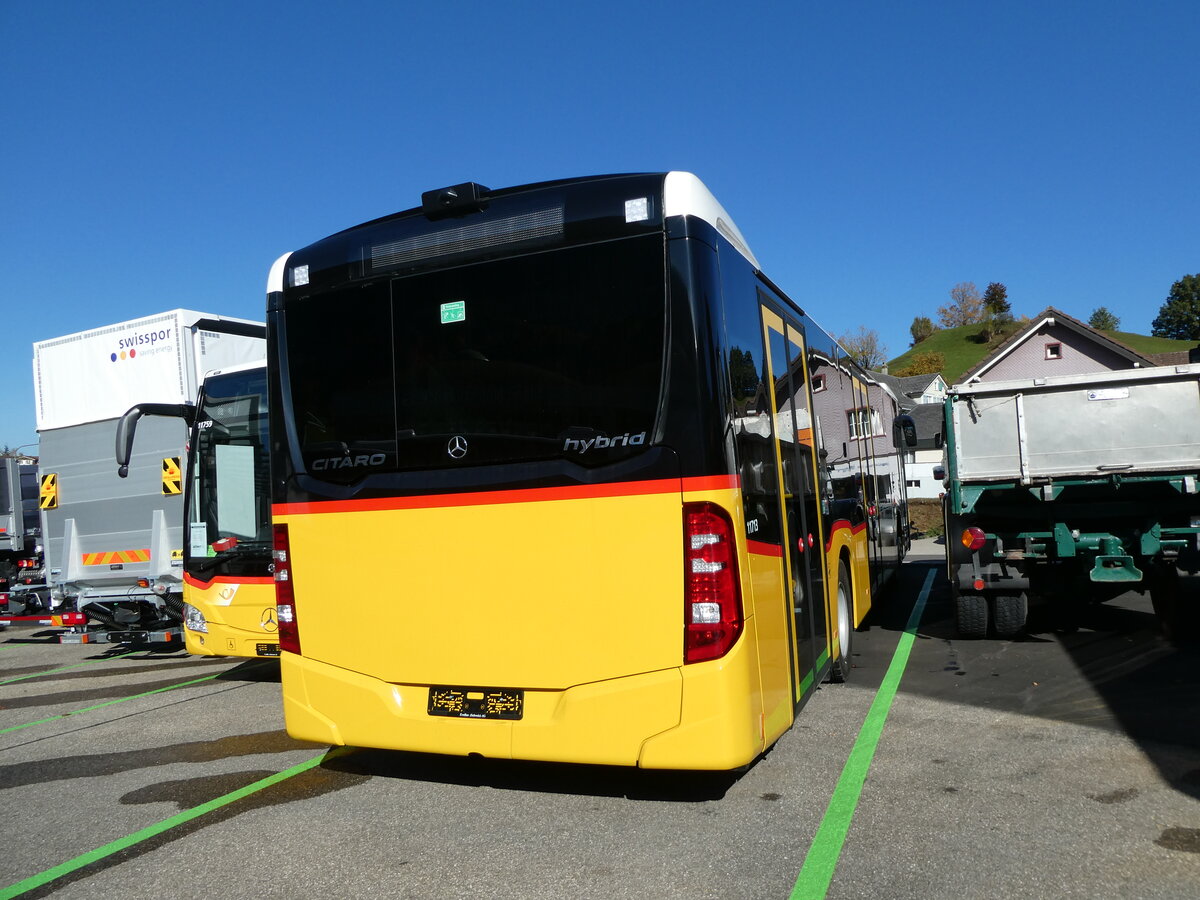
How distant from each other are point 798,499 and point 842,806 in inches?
71.9

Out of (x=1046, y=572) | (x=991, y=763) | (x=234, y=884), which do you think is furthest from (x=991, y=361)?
(x=234, y=884)

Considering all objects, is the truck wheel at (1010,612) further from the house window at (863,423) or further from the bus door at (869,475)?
the house window at (863,423)

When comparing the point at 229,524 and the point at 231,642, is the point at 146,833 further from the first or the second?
the point at 229,524

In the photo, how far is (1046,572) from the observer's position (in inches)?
366

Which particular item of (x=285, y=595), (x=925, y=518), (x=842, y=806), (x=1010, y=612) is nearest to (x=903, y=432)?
(x=1010, y=612)

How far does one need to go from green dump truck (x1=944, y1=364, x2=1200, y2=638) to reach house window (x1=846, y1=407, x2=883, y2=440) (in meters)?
0.91

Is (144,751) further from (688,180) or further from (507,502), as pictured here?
(688,180)

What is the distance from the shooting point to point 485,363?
466 centimetres

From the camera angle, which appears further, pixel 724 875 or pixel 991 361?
pixel 991 361

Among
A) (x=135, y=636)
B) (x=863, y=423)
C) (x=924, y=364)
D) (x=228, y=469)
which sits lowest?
(x=135, y=636)

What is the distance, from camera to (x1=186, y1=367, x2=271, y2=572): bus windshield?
8.64 metres

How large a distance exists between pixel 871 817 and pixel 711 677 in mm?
1145

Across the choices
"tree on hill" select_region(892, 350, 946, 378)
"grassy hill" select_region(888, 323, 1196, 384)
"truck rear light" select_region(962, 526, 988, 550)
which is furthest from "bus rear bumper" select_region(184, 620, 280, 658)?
"tree on hill" select_region(892, 350, 946, 378)

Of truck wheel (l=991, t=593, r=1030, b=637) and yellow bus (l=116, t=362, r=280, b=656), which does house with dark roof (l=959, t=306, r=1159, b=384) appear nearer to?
truck wheel (l=991, t=593, r=1030, b=637)
